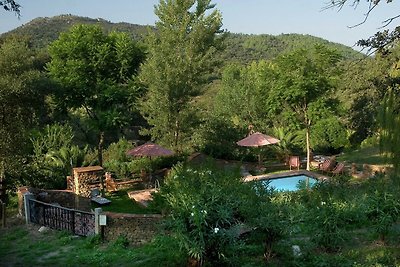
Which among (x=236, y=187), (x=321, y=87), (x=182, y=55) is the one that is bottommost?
(x=236, y=187)

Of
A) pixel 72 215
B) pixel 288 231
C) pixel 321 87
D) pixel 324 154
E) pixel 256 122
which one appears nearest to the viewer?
pixel 288 231

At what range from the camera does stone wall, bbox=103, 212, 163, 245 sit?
10727 millimetres

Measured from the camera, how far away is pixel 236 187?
8648 mm

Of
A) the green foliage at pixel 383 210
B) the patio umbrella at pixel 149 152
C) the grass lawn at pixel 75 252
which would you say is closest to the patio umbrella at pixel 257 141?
the patio umbrella at pixel 149 152

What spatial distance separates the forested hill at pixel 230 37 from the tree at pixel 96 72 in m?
26.6

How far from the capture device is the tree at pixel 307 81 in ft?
69.2

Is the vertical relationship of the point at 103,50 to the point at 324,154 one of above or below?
above

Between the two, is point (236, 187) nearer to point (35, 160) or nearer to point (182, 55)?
point (35, 160)

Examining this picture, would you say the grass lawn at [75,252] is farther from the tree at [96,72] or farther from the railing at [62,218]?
the tree at [96,72]

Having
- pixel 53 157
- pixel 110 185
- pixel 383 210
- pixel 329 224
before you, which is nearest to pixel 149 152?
pixel 110 185

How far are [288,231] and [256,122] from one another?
19.8m

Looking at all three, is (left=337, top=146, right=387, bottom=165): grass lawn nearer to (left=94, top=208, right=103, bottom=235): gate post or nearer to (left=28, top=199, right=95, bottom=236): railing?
(left=28, top=199, right=95, bottom=236): railing

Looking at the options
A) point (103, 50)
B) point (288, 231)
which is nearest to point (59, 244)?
point (288, 231)

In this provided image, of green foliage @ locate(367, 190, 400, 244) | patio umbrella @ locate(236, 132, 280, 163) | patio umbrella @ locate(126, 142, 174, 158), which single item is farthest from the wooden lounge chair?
green foliage @ locate(367, 190, 400, 244)
